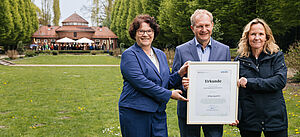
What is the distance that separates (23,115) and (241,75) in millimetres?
5877

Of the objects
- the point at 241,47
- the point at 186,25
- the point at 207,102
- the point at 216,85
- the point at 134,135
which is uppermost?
the point at 186,25

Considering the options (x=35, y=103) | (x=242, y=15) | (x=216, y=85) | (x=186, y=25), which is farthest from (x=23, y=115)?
(x=186, y=25)

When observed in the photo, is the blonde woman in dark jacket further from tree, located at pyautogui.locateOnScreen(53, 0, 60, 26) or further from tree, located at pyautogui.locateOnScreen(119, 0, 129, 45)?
tree, located at pyautogui.locateOnScreen(53, 0, 60, 26)

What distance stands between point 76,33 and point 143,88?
62253 mm

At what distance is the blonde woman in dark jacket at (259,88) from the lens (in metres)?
2.92

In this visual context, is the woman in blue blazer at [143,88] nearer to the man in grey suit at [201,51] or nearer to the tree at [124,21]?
the man in grey suit at [201,51]

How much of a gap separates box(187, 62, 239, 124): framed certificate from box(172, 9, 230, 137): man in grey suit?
201 mm

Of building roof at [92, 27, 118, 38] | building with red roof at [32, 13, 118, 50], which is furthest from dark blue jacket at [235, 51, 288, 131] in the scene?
building roof at [92, 27, 118, 38]

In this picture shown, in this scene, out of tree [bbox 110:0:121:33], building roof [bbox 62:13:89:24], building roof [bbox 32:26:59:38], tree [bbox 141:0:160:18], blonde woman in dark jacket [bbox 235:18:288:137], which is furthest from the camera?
building roof [bbox 62:13:89:24]

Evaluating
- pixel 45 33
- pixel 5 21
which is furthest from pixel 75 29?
pixel 5 21

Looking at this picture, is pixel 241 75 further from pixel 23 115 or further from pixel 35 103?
pixel 35 103

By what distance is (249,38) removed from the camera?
9.89ft

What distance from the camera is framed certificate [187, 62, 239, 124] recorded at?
2.82m

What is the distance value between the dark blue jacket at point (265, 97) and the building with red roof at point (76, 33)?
5820 centimetres
